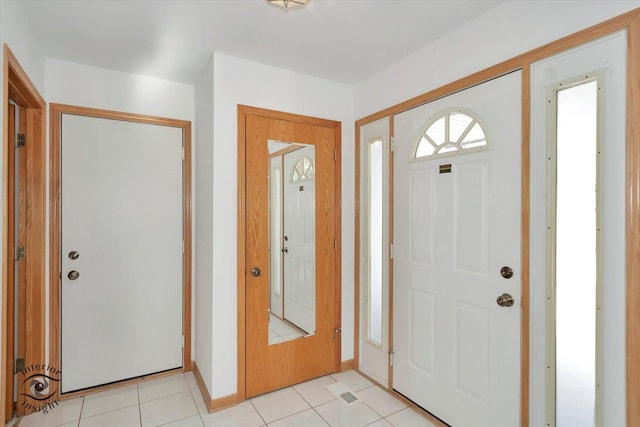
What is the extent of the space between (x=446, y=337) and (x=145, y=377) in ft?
7.91

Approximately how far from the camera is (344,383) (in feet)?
8.93

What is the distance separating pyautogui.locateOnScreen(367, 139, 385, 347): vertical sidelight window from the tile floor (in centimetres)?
49

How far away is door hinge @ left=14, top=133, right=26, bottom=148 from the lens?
225 centimetres

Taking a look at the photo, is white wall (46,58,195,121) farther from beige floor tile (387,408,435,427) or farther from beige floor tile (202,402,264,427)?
beige floor tile (387,408,435,427)

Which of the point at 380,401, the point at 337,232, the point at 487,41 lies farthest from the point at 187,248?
the point at 487,41

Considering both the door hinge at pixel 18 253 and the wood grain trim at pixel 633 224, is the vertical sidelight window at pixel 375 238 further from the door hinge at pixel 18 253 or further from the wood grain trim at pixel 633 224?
the door hinge at pixel 18 253

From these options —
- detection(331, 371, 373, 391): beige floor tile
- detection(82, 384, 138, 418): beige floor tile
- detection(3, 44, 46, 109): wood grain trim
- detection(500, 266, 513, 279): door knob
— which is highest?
detection(3, 44, 46, 109): wood grain trim

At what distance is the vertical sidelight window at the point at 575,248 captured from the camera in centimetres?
145

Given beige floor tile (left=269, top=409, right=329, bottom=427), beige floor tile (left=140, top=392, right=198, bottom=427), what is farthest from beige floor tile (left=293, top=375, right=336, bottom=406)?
beige floor tile (left=140, top=392, right=198, bottom=427)

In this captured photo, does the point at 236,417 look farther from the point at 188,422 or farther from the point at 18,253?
the point at 18,253

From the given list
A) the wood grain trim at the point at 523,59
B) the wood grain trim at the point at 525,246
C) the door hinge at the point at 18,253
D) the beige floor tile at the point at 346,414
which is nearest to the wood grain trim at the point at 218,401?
the beige floor tile at the point at 346,414

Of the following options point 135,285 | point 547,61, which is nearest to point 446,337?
point 547,61

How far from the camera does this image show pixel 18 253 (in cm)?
224

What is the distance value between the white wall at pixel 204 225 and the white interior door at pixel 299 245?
0.59 meters
